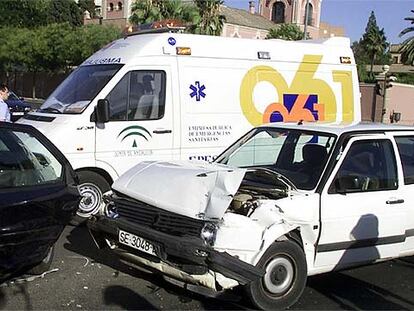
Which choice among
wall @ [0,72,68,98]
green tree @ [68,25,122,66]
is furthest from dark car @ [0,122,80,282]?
wall @ [0,72,68,98]

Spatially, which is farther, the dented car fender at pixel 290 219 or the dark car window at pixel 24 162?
the dark car window at pixel 24 162

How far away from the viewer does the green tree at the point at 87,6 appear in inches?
3979

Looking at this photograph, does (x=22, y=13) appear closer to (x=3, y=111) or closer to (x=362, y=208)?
(x=3, y=111)

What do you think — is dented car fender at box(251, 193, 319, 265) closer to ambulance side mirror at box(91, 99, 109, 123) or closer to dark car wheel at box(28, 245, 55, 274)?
dark car wheel at box(28, 245, 55, 274)

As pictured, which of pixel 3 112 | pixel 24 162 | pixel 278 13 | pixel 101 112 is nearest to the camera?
pixel 24 162

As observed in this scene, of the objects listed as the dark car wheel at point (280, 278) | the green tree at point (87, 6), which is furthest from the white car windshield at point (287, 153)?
the green tree at point (87, 6)

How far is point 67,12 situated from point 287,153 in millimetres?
93379

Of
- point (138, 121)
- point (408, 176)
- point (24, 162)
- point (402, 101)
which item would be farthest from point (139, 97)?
point (402, 101)

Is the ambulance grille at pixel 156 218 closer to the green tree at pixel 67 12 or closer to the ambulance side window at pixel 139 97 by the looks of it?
the ambulance side window at pixel 139 97

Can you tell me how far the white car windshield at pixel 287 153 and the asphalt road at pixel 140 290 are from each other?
1.08 metres

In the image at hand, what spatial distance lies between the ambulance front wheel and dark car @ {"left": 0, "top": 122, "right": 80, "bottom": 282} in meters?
2.21

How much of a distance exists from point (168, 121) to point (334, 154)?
3.31 m

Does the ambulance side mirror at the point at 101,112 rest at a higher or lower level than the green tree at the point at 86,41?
lower

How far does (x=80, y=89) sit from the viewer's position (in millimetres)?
8188
